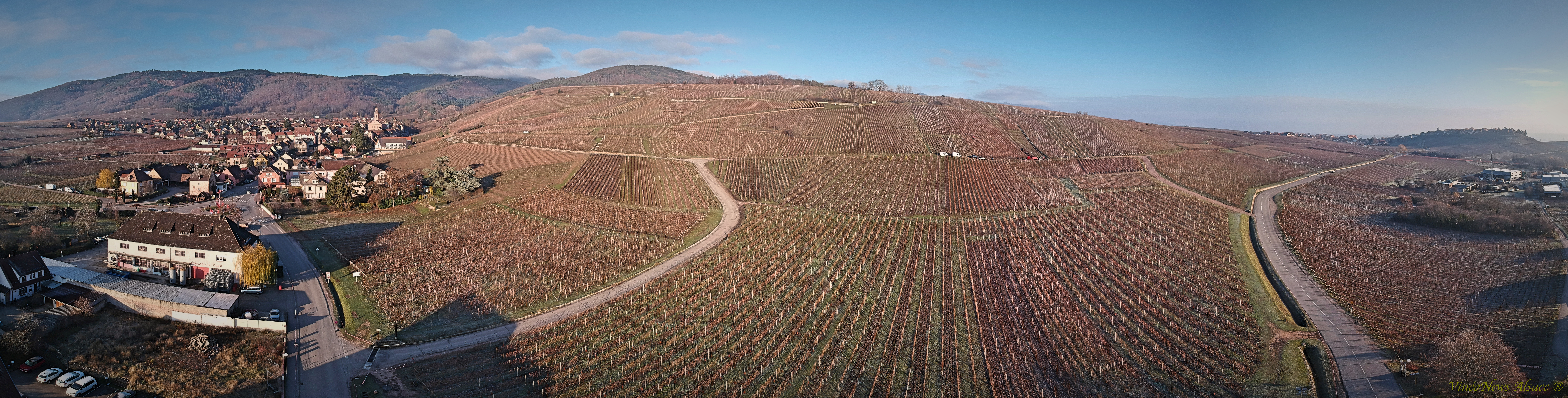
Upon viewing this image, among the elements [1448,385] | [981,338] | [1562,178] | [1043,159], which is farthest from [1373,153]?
[981,338]

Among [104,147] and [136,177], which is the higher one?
[104,147]

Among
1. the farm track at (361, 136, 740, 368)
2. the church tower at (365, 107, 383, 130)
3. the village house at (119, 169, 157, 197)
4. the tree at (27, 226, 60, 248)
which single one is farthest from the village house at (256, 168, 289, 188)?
the church tower at (365, 107, 383, 130)

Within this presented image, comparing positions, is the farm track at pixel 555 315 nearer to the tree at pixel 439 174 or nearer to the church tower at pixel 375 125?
the tree at pixel 439 174

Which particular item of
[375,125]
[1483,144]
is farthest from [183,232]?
[1483,144]

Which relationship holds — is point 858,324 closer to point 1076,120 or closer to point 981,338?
point 981,338

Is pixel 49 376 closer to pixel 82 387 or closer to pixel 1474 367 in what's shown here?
pixel 82 387

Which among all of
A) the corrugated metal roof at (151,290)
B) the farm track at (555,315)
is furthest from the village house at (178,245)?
the farm track at (555,315)
